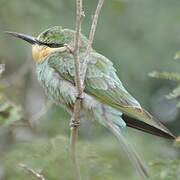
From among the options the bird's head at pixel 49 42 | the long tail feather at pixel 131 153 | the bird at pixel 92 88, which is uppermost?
the bird's head at pixel 49 42

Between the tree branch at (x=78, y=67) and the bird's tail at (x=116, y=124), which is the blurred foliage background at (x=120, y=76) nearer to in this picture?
the bird's tail at (x=116, y=124)

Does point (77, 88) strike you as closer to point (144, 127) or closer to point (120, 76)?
point (144, 127)

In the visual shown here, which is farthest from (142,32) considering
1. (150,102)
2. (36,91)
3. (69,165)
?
(69,165)

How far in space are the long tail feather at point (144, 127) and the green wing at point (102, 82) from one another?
28 millimetres

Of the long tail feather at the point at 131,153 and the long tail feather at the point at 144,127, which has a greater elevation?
the long tail feather at the point at 144,127

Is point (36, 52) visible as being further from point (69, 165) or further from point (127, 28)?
point (127, 28)

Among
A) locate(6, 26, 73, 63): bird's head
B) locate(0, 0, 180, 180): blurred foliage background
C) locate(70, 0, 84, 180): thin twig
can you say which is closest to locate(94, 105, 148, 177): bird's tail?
locate(70, 0, 84, 180): thin twig

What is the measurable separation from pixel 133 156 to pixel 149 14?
10.6ft

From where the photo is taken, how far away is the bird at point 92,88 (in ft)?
12.8

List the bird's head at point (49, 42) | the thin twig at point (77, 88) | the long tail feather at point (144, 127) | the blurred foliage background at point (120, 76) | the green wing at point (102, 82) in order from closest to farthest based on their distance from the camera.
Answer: the thin twig at point (77, 88)
the long tail feather at point (144, 127)
the green wing at point (102, 82)
the bird's head at point (49, 42)
the blurred foliage background at point (120, 76)

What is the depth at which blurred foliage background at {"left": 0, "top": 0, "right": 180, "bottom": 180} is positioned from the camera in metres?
4.64

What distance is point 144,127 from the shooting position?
391 cm

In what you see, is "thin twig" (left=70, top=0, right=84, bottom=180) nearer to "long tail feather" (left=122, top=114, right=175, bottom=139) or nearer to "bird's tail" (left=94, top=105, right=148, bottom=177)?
"bird's tail" (left=94, top=105, right=148, bottom=177)

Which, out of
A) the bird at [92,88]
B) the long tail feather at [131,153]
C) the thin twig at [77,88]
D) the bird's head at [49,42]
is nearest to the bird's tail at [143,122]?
the bird at [92,88]
